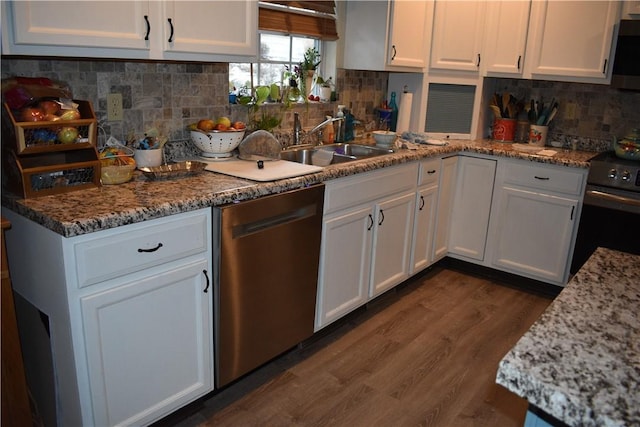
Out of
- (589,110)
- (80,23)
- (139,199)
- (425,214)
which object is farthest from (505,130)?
(80,23)

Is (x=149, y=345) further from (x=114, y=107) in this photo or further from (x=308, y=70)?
(x=308, y=70)

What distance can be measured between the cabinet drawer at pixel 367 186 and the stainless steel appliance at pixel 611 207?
1020mm

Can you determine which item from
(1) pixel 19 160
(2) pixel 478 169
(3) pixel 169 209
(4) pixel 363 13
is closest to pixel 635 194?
(2) pixel 478 169

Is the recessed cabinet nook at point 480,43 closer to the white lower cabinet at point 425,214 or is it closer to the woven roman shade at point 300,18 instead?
the woven roman shade at point 300,18

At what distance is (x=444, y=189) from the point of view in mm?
3391

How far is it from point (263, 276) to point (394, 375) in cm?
83

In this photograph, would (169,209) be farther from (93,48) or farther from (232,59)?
(232,59)

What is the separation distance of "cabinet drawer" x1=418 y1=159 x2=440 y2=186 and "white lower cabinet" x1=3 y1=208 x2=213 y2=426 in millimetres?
1627

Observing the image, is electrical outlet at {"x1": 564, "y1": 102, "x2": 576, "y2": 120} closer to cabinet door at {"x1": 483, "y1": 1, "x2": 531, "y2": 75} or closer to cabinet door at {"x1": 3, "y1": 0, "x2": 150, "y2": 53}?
cabinet door at {"x1": 483, "y1": 1, "x2": 531, "y2": 75}

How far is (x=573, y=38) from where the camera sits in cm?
316

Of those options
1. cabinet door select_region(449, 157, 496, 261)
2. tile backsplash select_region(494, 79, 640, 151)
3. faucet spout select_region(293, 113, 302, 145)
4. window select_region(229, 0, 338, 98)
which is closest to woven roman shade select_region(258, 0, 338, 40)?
window select_region(229, 0, 338, 98)

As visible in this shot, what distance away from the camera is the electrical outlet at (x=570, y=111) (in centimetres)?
359

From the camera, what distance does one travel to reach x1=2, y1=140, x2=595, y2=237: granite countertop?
1.50 metres

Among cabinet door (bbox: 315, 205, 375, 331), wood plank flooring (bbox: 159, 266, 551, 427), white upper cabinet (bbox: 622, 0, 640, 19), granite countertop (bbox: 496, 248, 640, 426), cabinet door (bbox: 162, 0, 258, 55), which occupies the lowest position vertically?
wood plank flooring (bbox: 159, 266, 551, 427)
